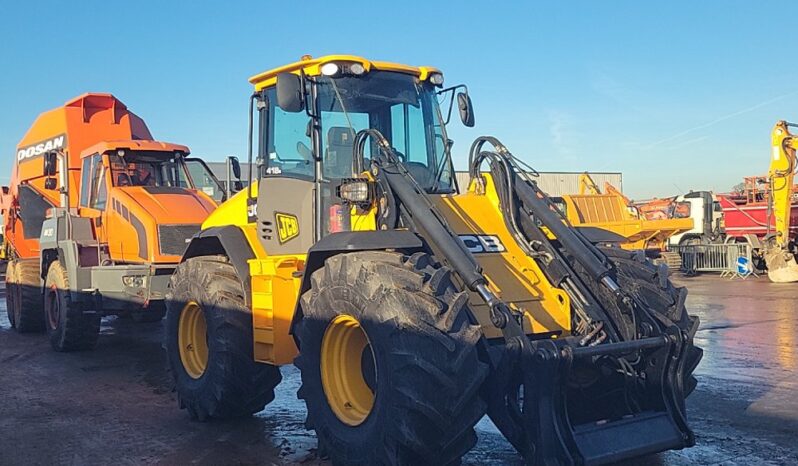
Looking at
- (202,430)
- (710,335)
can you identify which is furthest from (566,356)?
(710,335)

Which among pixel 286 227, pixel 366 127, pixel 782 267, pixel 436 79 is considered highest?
pixel 436 79

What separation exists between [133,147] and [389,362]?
7.54 metres

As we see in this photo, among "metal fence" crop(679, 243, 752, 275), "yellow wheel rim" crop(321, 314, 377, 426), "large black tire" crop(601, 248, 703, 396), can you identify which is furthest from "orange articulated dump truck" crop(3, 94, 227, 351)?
"metal fence" crop(679, 243, 752, 275)

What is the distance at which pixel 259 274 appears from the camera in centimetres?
625

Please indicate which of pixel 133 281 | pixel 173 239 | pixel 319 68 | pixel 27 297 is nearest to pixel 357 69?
pixel 319 68

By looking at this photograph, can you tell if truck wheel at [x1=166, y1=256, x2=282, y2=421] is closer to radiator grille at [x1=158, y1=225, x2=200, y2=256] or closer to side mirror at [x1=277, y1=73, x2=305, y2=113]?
side mirror at [x1=277, y1=73, x2=305, y2=113]

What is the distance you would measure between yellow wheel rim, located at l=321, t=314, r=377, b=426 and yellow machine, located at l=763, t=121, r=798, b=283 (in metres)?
17.4

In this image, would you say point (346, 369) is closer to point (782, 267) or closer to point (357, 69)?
point (357, 69)

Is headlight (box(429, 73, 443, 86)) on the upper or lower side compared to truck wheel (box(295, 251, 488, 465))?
upper

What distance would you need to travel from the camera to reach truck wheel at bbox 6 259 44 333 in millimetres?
12453

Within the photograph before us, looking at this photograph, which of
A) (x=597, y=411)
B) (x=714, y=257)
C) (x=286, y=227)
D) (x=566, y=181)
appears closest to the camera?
(x=597, y=411)

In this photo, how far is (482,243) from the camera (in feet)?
18.1

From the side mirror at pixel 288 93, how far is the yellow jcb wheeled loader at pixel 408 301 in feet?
0.05

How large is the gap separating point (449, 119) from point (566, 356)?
2.73 metres
